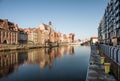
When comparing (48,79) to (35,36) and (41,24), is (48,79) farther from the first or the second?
(41,24)

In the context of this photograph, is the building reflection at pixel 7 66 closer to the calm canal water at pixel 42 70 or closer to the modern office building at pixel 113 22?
the calm canal water at pixel 42 70

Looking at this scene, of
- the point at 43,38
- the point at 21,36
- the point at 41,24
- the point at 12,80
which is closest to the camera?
the point at 12,80

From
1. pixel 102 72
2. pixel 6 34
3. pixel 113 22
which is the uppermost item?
pixel 113 22

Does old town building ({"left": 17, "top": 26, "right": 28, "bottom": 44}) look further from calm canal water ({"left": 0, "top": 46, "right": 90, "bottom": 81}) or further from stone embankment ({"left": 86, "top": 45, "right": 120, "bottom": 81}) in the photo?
stone embankment ({"left": 86, "top": 45, "right": 120, "bottom": 81})

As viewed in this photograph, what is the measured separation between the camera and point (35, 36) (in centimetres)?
15100

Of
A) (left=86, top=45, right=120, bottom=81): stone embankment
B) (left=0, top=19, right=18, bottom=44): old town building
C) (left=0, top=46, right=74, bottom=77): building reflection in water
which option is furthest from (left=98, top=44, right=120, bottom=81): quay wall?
(left=0, top=19, right=18, bottom=44): old town building

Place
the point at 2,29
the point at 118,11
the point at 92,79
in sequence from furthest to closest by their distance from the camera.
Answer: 1. the point at 2,29
2. the point at 118,11
3. the point at 92,79

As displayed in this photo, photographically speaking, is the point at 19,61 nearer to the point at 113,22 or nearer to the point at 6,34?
the point at 6,34

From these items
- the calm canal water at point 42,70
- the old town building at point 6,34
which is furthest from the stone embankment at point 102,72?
the old town building at point 6,34

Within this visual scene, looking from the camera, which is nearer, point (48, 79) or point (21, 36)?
point (48, 79)

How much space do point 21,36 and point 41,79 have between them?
110m

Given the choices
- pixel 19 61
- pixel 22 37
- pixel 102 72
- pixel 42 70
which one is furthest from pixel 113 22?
pixel 102 72

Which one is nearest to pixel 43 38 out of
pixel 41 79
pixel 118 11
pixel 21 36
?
pixel 21 36

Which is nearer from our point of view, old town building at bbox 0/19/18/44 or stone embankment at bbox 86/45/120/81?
stone embankment at bbox 86/45/120/81
